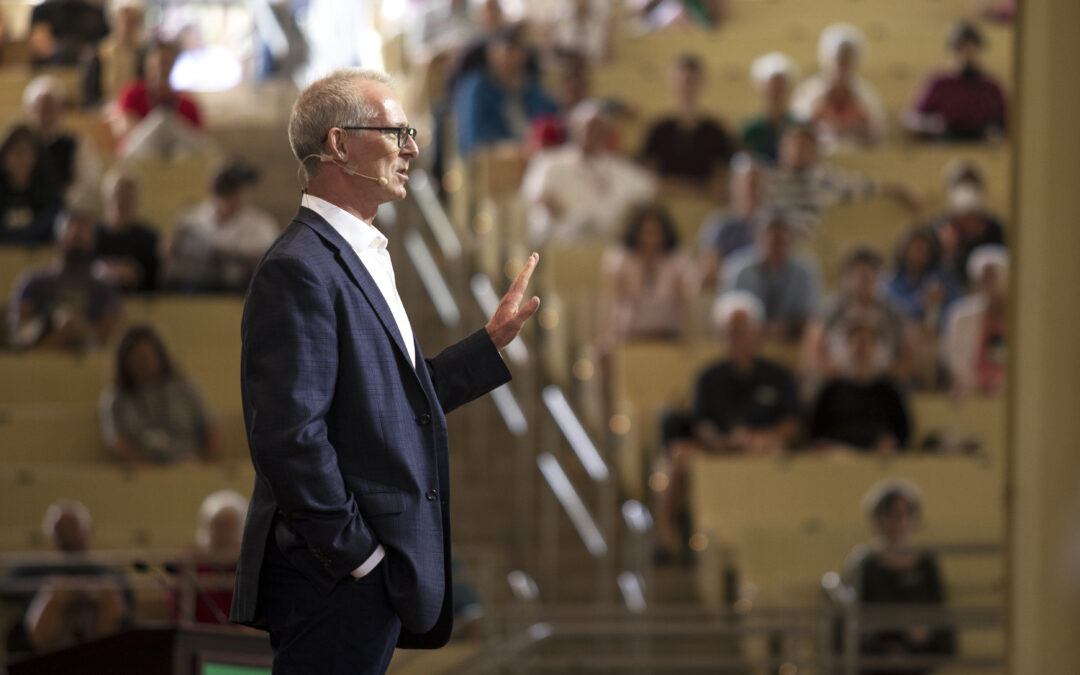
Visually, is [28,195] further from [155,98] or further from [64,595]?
Answer: [64,595]

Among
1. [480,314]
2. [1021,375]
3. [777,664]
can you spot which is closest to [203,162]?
[480,314]

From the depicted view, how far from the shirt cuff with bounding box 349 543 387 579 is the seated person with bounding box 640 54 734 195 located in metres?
6.67

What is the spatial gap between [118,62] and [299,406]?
807 centimetres

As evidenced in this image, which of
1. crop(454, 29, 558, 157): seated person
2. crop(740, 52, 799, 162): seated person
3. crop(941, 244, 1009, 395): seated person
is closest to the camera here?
crop(941, 244, 1009, 395): seated person

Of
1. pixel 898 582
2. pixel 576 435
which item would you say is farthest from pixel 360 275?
pixel 576 435

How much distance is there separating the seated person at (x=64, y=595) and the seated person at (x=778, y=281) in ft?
9.93

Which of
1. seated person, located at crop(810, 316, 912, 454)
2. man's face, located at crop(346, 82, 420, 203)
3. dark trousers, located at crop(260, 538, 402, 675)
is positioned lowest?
seated person, located at crop(810, 316, 912, 454)

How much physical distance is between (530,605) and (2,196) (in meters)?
3.46

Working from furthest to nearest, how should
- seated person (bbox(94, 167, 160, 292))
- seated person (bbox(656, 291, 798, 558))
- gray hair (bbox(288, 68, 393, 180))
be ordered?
1. seated person (bbox(94, 167, 160, 292))
2. seated person (bbox(656, 291, 798, 558))
3. gray hair (bbox(288, 68, 393, 180))

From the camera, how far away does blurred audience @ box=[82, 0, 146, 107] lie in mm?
9719

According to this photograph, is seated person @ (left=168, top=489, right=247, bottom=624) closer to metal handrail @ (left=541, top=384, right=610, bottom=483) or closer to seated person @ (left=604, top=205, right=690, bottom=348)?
metal handrail @ (left=541, top=384, right=610, bottom=483)

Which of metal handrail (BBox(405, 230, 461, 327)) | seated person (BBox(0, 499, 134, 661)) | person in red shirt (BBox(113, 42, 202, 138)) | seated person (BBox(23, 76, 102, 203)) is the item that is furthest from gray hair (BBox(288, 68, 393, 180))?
person in red shirt (BBox(113, 42, 202, 138))

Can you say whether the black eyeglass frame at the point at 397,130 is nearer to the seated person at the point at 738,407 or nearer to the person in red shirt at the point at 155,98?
the seated person at the point at 738,407

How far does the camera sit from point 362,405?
2.32m
